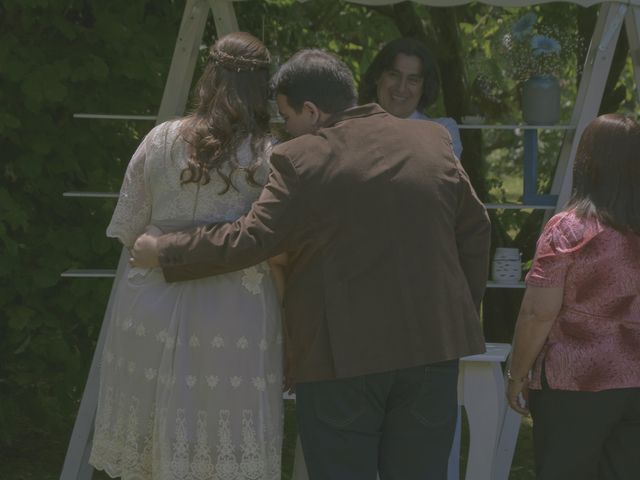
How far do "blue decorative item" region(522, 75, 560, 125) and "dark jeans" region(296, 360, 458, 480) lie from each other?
187 centimetres

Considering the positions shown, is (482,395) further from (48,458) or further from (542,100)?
(48,458)

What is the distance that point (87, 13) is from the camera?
16.9ft

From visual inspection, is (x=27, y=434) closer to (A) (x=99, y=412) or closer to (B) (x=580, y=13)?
(A) (x=99, y=412)

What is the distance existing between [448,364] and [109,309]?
180 cm

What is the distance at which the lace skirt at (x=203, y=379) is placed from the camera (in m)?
3.27

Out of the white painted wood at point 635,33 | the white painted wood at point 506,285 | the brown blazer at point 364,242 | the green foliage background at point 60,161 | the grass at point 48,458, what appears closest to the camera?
the brown blazer at point 364,242

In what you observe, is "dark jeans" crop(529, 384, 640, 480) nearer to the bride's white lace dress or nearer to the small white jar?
the bride's white lace dress

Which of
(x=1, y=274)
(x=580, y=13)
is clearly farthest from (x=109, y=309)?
(x=580, y=13)

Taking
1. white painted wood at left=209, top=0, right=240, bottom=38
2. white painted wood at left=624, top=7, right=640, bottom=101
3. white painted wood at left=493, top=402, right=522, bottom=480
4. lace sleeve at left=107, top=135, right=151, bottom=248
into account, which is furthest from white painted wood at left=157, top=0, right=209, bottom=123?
white painted wood at left=493, top=402, right=522, bottom=480

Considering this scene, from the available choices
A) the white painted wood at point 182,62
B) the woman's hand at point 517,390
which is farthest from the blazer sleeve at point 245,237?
the white painted wood at point 182,62

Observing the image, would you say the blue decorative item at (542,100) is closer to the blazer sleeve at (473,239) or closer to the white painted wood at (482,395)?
the white painted wood at (482,395)

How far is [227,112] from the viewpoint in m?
3.25

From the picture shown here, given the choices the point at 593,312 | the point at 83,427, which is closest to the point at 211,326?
the point at 593,312

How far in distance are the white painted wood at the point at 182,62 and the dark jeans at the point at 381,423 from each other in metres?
1.72
